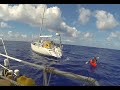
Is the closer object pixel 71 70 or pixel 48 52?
pixel 71 70

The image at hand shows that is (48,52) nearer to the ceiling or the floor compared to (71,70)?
nearer to the ceiling

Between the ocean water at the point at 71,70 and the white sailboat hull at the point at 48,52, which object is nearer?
the ocean water at the point at 71,70

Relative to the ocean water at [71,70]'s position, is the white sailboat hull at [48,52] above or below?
above

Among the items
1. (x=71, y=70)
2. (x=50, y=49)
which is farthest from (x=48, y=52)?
(x=71, y=70)

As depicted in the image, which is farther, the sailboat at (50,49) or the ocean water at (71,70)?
the sailboat at (50,49)

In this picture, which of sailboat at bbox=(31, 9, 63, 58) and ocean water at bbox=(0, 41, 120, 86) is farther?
sailboat at bbox=(31, 9, 63, 58)

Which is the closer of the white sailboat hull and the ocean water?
the ocean water

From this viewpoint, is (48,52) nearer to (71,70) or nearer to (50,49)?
(50,49)

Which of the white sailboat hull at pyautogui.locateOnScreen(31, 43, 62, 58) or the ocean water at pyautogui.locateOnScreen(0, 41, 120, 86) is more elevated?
the white sailboat hull at pyautogui.locateOnScreen(31, 43, 62, 58)
